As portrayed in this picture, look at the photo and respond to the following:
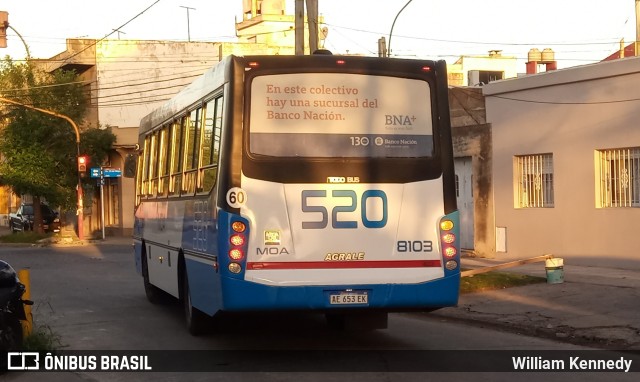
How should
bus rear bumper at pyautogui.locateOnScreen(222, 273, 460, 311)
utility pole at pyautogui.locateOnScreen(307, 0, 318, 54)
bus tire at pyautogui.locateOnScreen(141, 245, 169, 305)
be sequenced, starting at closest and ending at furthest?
bus rear bumper at pyautogui.locateOnScreen(222, 273, 460, 311) → bus tire at pyautogui.locateOnScreen(141, 245, 169, 305) → utility pole at pyautogui.locateOnScreen(307, 0, 318, 54)

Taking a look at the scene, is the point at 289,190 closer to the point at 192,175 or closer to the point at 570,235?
the point at 192,175

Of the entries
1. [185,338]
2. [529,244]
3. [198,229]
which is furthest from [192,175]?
[529,244]

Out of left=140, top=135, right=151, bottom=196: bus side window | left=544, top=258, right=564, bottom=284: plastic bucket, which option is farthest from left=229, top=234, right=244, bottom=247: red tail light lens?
left=544, top=258, right=564, bottom=284: plastic bucket

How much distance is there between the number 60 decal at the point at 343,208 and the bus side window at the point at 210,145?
1.10 metres

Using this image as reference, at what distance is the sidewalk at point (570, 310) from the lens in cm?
1166

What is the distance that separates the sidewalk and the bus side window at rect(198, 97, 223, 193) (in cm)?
472

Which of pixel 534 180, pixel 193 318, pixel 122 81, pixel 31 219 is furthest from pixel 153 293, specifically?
pixel 122 81

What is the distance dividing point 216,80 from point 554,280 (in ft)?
27.1

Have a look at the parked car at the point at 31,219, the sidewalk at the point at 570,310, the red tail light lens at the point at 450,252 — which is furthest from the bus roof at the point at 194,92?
the parked car at the point at 31,219

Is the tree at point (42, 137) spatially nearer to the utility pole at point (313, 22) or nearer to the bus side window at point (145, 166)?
the utility pole at point (313, 22)

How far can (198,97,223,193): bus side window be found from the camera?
10.0 m

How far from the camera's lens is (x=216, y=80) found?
10328 millimetres

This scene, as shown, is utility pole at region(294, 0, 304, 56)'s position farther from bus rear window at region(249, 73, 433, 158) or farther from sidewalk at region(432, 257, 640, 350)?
bus rear window at region(249, 73, 433, 158)

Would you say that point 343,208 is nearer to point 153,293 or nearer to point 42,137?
point 153,293
